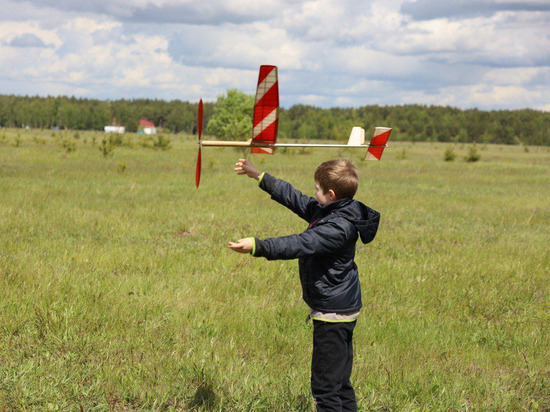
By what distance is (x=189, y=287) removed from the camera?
6.01 meters

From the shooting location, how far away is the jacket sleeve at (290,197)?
362 cm

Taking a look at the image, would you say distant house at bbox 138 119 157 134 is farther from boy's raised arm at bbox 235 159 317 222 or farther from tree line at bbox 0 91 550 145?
boy's raised arm at bbox 235 159 317 222

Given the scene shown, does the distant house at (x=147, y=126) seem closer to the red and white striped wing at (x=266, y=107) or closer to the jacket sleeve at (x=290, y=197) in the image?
the jacket sleeve at (x=290, y=197)

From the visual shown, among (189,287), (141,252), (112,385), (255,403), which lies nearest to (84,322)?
(112,385)

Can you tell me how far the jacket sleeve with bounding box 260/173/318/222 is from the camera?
3.62 metres

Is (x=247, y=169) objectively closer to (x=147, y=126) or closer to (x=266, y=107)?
(x=266, y=107)

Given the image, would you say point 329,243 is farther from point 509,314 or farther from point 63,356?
point 509,314

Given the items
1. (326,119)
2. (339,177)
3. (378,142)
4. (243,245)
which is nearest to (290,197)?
(339,177)

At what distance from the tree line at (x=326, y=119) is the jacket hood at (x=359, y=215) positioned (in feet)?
361

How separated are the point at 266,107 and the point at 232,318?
270cm

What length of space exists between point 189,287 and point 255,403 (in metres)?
2.62

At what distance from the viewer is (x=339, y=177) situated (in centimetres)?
321

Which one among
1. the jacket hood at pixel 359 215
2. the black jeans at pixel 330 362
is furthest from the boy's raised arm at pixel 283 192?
the black jeans at pixel 330 362

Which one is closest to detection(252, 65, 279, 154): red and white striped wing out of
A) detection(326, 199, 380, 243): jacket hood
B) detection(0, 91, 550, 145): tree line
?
detection(326, 199, 380, 243): jacket hood
